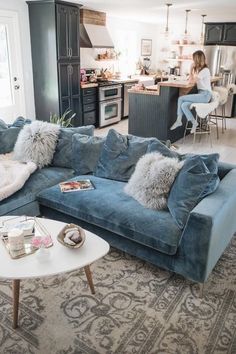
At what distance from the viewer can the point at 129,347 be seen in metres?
1.76

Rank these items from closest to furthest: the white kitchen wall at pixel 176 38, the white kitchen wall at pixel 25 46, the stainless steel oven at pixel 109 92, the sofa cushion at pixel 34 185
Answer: the sofa cushion at pixel 34 185
the white kitchen wall at pixel 25 46
the stainless steel oven at pixel 109 92
the white kitchen wall at pixel 176 38

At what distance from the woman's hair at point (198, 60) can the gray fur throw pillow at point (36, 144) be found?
3.14 m

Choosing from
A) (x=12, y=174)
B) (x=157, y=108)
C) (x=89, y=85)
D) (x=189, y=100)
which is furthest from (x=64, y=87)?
(x=12, y=174)

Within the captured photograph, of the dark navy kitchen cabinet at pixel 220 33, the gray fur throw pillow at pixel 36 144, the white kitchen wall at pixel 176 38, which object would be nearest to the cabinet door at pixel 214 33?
the dark navy kitchen cabinet at pixel 220 33

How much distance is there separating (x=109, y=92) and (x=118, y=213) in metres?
4.98

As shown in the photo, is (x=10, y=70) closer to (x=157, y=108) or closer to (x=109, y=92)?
(x=109, y=92)

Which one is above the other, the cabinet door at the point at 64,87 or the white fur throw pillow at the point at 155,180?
the cabinet door at the point at 64,87

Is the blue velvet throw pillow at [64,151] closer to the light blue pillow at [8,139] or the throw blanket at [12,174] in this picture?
the throw blanket at [12,174]

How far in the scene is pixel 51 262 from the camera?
5.98 ft

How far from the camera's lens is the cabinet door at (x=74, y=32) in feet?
18.3

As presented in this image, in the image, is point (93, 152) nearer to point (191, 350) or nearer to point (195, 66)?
point (191, 350)

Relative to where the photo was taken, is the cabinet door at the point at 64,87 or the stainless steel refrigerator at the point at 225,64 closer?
the cabinet door at the point at 64,87

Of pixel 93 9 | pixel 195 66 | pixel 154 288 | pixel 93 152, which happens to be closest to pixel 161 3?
pixel 195 66

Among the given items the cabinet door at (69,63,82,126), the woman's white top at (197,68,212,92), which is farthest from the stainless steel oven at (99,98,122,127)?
the woman's white top at (197,68,212,92)
